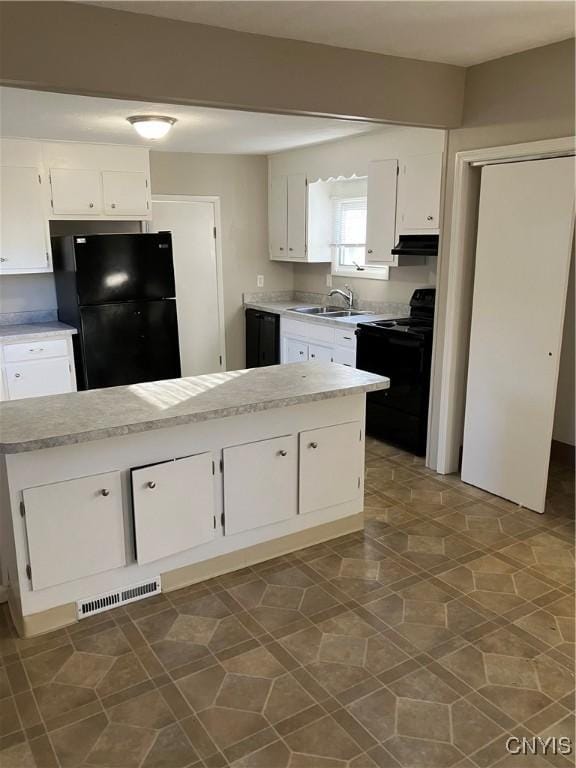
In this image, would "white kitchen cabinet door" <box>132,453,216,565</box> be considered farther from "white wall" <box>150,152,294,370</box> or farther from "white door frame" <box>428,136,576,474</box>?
"white wall" <box>150,152,294,370</box>

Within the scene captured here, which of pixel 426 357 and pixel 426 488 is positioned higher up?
pixel 426 357

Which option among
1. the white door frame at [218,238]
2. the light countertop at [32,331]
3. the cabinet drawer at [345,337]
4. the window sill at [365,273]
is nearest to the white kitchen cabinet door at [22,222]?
the light countertop at [32,331]

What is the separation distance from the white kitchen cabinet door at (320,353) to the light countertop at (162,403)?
1.80 metres

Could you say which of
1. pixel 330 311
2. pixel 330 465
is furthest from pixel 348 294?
pixel 330 465

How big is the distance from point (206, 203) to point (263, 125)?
5.71 feet

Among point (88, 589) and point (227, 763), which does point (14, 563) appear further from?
point (227, 763)

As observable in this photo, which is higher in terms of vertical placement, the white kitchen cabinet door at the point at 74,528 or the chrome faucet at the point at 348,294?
the chrome faucet at the point at 348,294

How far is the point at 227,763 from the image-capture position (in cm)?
189

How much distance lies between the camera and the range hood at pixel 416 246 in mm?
4270

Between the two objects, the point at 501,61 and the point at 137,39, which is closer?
the point at 137,39

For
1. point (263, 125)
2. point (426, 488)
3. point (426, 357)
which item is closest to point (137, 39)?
point (263, 125)

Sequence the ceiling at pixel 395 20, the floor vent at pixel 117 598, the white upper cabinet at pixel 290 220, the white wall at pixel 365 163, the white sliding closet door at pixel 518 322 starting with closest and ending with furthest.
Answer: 1. the ceiling at pixel 395 20
2. the floor vent at pixel 117 598
3. the white sliding closet door at pixel 518 322
4. the white wall at pixel 365 163
5. the white upper cabinet at pixel 290 220

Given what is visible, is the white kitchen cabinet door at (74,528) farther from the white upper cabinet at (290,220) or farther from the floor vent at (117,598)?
the white upper cabinet at (290,220)

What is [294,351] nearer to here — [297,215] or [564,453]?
[297,215]
